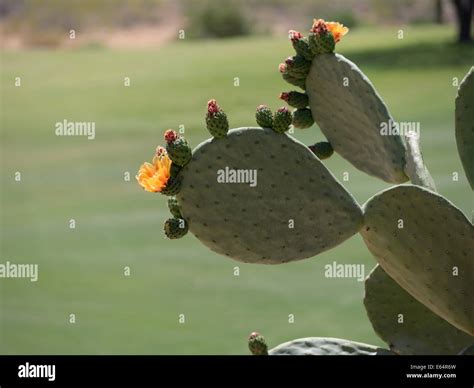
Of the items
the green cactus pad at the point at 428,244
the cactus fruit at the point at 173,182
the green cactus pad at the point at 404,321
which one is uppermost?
the cactus fruit at the point at 173,182

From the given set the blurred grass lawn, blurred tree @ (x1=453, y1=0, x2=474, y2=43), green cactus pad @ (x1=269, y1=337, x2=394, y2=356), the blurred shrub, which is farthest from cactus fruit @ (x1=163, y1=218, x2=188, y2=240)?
the blurred shrub

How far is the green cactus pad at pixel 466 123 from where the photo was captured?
173 cm

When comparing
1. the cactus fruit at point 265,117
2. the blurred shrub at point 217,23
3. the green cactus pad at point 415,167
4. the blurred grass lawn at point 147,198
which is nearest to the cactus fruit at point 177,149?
the cactus fruit at point 265,117

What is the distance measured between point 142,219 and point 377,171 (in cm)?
869

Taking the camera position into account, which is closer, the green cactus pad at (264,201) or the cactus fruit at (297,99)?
the green cactus pad at (264,201)

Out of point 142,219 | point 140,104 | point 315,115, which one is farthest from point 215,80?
point 315,115

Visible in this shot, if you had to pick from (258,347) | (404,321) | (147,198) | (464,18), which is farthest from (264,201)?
(464,18)

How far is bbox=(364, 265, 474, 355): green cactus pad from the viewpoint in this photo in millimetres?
1782

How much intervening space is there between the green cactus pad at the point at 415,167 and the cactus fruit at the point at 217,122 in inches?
13.4

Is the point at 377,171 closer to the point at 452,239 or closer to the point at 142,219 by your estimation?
the point at 452,239

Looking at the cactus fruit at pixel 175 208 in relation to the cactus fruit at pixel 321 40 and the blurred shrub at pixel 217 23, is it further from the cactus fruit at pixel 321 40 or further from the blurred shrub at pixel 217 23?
the blurred shrub at pixel 217 23

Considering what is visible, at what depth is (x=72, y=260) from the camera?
9961 millimetres

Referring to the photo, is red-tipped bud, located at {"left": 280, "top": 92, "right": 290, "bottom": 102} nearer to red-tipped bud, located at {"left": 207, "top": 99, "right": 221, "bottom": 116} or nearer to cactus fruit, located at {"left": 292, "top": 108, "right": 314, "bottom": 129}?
cactus fruit, located at {"left": 292, "top": 108, "right": 314, "bottom": 129}

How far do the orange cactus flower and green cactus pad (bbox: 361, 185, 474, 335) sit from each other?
324mm
